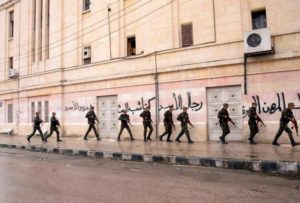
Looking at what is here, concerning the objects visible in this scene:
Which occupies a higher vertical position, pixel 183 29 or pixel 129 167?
pixel 183 29

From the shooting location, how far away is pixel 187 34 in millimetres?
15203

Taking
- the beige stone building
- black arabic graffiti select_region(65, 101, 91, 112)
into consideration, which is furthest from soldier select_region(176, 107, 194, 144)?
black arabic graffiti select_region(65, 101, 91, 112)

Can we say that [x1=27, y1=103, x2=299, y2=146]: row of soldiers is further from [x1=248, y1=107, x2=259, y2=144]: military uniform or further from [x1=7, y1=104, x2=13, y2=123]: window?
[x1=7, y1=104, x2=13, y2=123]: window

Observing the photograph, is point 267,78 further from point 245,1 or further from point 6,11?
point 6,11

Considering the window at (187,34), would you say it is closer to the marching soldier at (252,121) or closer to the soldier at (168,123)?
the soldier at (168,123)

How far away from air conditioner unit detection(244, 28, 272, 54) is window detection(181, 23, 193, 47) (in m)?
3.10

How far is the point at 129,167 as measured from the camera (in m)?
8.80

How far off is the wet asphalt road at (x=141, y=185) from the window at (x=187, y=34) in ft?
26.3

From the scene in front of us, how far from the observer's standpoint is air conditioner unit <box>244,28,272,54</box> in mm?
12180

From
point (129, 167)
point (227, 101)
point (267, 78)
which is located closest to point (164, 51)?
point (227, 101)

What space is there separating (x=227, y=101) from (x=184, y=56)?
279 cm

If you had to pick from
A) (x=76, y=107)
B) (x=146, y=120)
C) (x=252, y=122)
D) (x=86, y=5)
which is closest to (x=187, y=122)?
(x=146, y=120)

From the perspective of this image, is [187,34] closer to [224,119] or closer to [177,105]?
[177,105]

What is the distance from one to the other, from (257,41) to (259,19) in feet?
6.36
